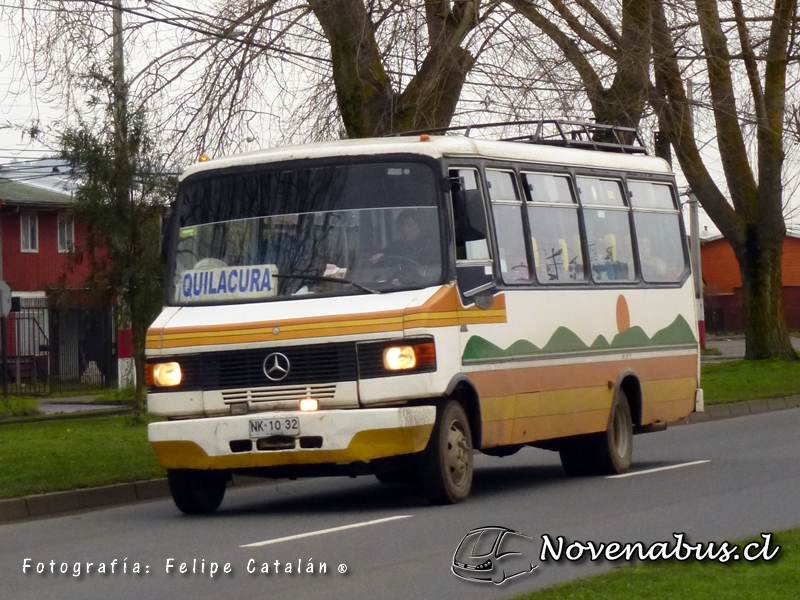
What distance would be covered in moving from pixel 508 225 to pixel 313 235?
1912 mm

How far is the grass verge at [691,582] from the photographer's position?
7027mm

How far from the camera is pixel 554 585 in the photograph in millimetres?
7508

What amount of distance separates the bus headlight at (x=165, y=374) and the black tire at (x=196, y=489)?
2.45ft

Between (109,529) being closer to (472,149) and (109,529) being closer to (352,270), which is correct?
(352,270)

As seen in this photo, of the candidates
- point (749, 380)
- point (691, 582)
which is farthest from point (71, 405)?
point (691, 582)

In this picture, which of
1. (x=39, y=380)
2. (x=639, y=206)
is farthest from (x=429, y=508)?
(x=39, y=380)

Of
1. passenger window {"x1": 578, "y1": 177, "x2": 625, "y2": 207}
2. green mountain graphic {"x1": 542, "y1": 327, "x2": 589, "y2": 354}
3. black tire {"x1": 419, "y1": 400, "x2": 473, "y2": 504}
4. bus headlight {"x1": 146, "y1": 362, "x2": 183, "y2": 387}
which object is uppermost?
passenger window {"x1": 578, "y1": 177, "x2": 625, "y2": 207}

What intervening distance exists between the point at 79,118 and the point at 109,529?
10.4 metres

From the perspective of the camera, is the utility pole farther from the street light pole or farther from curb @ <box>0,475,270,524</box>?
curb @ <box>0,475,270,524</box>

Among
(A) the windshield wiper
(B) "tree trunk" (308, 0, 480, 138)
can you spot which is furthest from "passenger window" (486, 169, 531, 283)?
(B) "tree trunk" (308, 0, 480, 138)

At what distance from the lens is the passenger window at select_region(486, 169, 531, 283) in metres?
12.4

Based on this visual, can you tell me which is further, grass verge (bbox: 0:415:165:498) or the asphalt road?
grass verge (bbox: 0:415:165:498)

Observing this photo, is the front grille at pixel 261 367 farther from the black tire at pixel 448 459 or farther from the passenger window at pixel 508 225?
the passenger window at pixel 508 225

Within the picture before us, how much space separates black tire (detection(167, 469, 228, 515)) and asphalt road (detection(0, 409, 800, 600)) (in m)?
0.19
